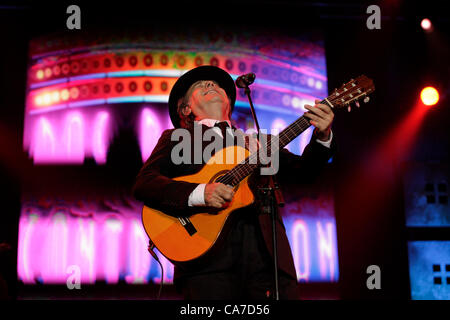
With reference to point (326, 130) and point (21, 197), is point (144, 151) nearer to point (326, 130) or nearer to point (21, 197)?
point (21, 197)

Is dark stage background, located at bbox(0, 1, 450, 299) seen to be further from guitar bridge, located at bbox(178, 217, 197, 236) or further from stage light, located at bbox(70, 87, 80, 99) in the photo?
guitar bridge, located at bbox(178, 217, 197, 236)

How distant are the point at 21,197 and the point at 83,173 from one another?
2.00 feet

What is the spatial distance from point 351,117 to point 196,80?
2146 millimetres

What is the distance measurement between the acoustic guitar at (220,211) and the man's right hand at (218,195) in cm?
8

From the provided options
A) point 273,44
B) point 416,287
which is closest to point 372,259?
point 416,287

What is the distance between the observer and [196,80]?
10.4 ft

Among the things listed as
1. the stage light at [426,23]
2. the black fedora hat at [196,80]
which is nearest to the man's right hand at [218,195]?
the black fedora hat at [196,80]

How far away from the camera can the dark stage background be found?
14.2 feet

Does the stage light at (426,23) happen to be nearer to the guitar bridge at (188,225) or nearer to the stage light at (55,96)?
the guitar bridge at (188,225)

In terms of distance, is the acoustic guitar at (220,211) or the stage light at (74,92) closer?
the acoustic guitar at (220,211)

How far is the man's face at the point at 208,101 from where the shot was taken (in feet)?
9.63

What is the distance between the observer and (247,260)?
2.33 m

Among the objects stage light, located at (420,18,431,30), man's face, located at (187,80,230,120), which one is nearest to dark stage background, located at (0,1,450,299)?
stage light, located at (420,18,431,30)

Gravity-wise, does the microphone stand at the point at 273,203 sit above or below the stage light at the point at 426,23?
below
